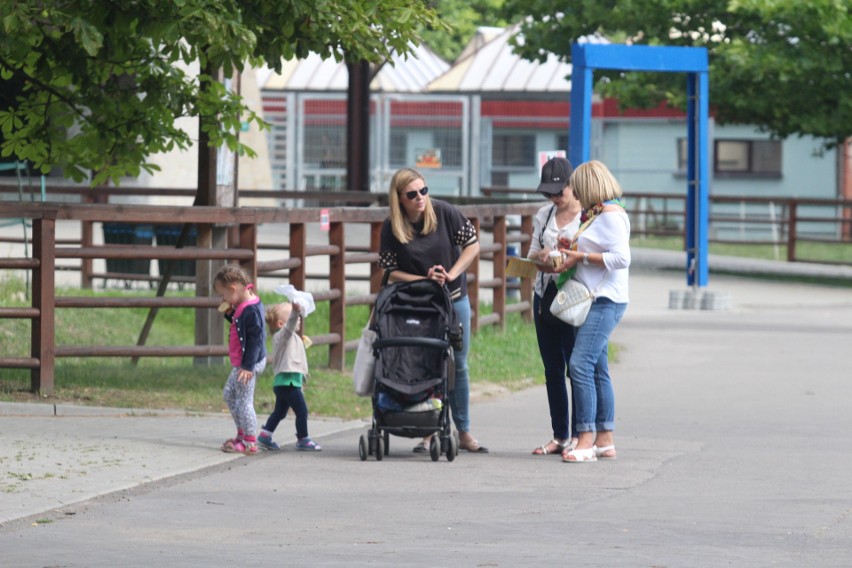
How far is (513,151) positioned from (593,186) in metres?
36.4

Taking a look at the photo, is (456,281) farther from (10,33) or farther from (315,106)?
(315,106)

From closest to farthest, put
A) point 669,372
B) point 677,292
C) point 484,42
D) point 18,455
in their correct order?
1. point 18,455
2. point 669,372
3. point 677,292
4. point 484,42

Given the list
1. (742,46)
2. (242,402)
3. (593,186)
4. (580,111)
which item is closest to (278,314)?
(242,402)

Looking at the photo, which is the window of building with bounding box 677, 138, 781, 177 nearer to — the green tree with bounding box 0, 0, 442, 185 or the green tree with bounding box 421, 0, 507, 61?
the green tree with bounding box 421, 0, 507, 61

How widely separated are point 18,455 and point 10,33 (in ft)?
8.79

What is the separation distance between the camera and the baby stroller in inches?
370

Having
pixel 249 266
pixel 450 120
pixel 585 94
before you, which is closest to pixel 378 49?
pixel 249 266

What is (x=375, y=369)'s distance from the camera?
9539 mm

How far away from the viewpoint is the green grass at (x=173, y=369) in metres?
11.7

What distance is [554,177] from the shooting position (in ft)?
31.2

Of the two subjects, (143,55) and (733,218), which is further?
(733,218)

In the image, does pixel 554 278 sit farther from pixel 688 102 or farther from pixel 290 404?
pixel 688 102

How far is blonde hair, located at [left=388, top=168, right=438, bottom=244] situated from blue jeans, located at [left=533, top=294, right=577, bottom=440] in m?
0.79

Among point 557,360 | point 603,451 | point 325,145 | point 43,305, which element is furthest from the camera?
A: point 325,145
